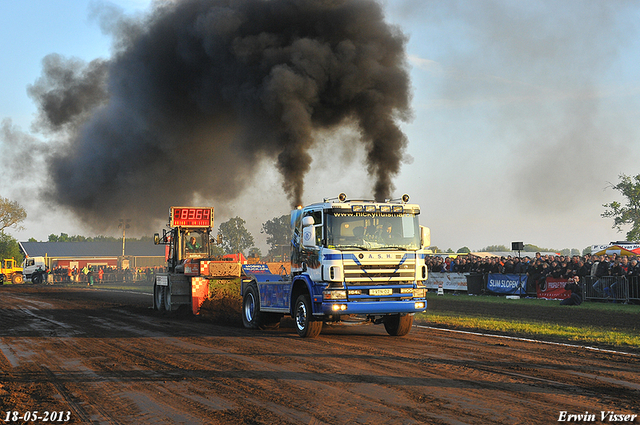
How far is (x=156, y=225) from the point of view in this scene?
33.6 metres

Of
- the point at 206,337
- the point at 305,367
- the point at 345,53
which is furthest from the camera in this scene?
the point at 345,53

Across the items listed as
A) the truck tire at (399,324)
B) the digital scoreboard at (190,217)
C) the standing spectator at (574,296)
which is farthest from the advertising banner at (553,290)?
the digital scoreboard at (190,217)

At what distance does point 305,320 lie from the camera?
1195 centimetres

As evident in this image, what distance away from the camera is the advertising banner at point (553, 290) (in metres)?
21.5

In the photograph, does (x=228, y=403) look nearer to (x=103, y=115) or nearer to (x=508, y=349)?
(x=508, y=349)

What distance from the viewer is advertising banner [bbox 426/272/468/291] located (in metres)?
27.1

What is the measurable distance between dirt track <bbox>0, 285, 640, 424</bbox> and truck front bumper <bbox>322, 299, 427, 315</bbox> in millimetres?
623

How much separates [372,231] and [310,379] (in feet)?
14.8

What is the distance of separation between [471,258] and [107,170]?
18.9 m

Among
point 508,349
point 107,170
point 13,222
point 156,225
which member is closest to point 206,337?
point 508,349

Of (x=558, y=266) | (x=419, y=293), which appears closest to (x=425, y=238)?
(x=419, y=293)

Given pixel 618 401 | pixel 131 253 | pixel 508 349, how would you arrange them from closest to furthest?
pixel 618 401 < pixel 508 349 < pixel 131 253

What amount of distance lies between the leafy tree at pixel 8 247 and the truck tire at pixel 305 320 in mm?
84694

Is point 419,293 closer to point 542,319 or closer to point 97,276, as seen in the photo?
point 542,319
